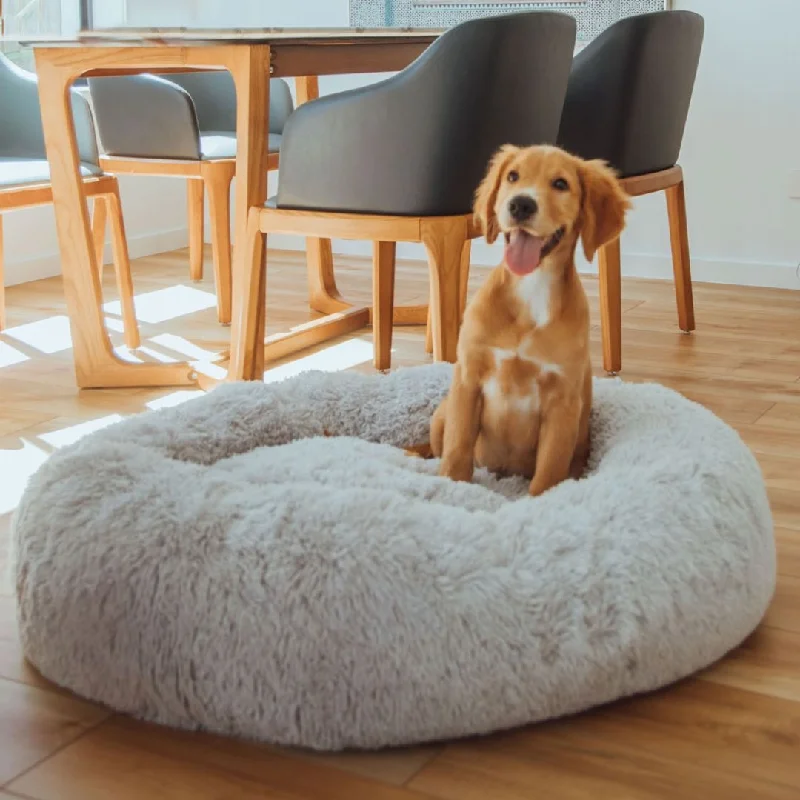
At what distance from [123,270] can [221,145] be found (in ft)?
1.77

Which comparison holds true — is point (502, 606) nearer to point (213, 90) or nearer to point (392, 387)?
point (392, 387)

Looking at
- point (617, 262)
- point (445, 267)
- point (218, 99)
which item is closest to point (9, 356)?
point (218, 99)

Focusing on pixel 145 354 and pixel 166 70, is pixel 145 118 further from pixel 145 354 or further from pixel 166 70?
pixel 145 354

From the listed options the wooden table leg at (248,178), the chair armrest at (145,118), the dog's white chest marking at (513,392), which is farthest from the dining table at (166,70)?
the dog's white chest marking at (513,392)

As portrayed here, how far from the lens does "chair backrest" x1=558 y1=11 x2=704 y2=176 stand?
112 inches

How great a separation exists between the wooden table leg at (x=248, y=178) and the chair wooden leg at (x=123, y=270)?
599 mm

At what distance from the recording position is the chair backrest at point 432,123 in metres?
2.36

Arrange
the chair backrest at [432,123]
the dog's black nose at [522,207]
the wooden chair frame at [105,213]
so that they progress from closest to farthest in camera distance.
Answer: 1. the dog's black nose at [522,207]
2. the chair backrest at [432,123]
3. the wooden chair frame at [105,213]

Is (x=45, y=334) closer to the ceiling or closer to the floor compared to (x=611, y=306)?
closer to the floor

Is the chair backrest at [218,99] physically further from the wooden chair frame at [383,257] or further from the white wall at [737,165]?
the wooden chair frame at [383,257]

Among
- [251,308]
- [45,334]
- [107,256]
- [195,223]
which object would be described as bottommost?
[107,256]

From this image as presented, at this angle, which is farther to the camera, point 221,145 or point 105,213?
point 221,145

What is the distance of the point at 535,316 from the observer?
184 cm

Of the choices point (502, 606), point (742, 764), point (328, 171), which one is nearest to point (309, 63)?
point (328, 171)
